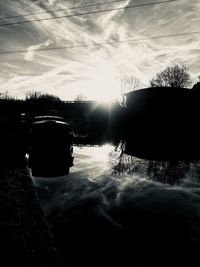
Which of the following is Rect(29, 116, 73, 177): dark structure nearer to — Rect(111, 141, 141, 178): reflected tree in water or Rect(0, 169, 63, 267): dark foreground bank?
Rect(111, 141, 141, 178): reflected tree in water

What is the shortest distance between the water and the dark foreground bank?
0.76ft

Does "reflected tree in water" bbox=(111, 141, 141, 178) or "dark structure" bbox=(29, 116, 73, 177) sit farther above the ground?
"dark structure" bbox=(29, 116, 73, 177)

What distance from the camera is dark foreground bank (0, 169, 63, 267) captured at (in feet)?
13.0

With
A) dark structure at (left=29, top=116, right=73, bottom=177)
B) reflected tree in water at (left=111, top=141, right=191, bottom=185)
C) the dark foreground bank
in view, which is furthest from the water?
dark structure at (left=29, top=116, right=73, bottom=177)

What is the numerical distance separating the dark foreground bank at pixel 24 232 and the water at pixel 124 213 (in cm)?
23

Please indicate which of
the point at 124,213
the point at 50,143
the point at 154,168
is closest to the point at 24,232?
the point at 124,213

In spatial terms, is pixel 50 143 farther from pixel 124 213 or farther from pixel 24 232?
pixel 24 232


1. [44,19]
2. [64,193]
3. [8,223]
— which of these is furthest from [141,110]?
[8,223]

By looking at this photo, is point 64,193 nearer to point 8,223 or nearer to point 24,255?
point 8,223

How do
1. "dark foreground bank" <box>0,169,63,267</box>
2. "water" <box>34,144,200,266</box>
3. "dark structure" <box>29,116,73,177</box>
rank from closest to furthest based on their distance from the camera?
"dark foreground bank" <box>0,169,63,267</box>
"water" <box>34,144,200,266</box>
"dark structure" <box>29,116,73,177</box>

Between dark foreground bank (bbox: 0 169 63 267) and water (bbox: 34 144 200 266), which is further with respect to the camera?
water (bbox: 34 144 200 266)

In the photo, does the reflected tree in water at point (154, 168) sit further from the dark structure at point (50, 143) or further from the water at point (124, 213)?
the dark structure at point (50, 143)

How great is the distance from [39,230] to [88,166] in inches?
279

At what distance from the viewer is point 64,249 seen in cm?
448
